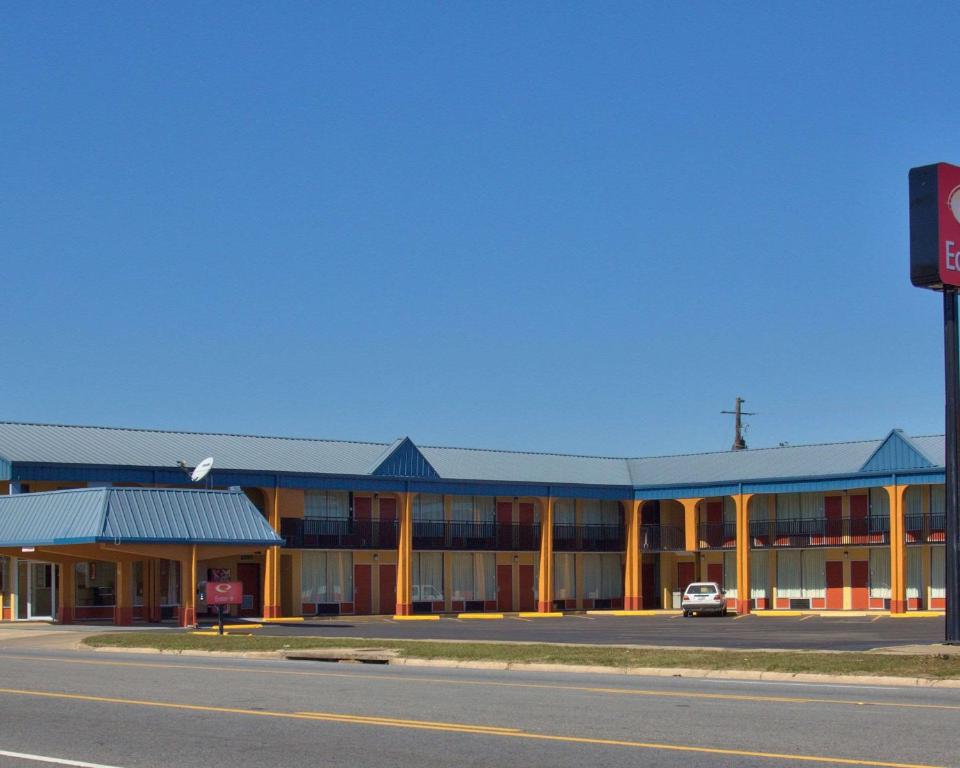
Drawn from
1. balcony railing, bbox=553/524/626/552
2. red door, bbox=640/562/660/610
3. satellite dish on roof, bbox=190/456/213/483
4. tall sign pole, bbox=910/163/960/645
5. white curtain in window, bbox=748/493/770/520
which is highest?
tall sign pole, bbox=910/163/960/645

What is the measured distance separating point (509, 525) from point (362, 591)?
26.0ft

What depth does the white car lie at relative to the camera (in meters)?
58.3

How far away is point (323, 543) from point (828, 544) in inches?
827

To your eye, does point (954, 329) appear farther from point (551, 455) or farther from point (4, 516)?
point (551, 455)

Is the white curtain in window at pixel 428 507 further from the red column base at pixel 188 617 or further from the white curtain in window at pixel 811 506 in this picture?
the red column base at pixel 188 617

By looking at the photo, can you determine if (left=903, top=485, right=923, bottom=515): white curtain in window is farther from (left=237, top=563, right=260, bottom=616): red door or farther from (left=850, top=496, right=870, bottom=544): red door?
(left=237, top=563, right=260, bottom=616): red door

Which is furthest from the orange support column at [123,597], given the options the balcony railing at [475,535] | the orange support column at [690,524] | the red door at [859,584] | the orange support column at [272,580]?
the red door at [859,584]

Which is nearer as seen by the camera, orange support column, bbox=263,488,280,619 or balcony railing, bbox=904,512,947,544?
orange support column, bbox=263,488,280,619

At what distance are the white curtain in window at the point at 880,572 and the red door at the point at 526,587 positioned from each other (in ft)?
47.1

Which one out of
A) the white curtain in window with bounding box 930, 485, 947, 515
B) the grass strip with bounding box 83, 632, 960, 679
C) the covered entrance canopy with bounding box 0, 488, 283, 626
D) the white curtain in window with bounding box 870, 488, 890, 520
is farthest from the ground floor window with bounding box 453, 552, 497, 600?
the grass strip with bounding box 83, 632, 960, 679

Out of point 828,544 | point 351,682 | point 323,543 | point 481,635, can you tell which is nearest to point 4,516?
point 323,543

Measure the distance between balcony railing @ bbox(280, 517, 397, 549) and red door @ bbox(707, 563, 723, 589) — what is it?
15565mm

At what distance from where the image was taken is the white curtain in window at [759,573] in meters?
65.2

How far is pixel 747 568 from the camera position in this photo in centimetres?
6200
